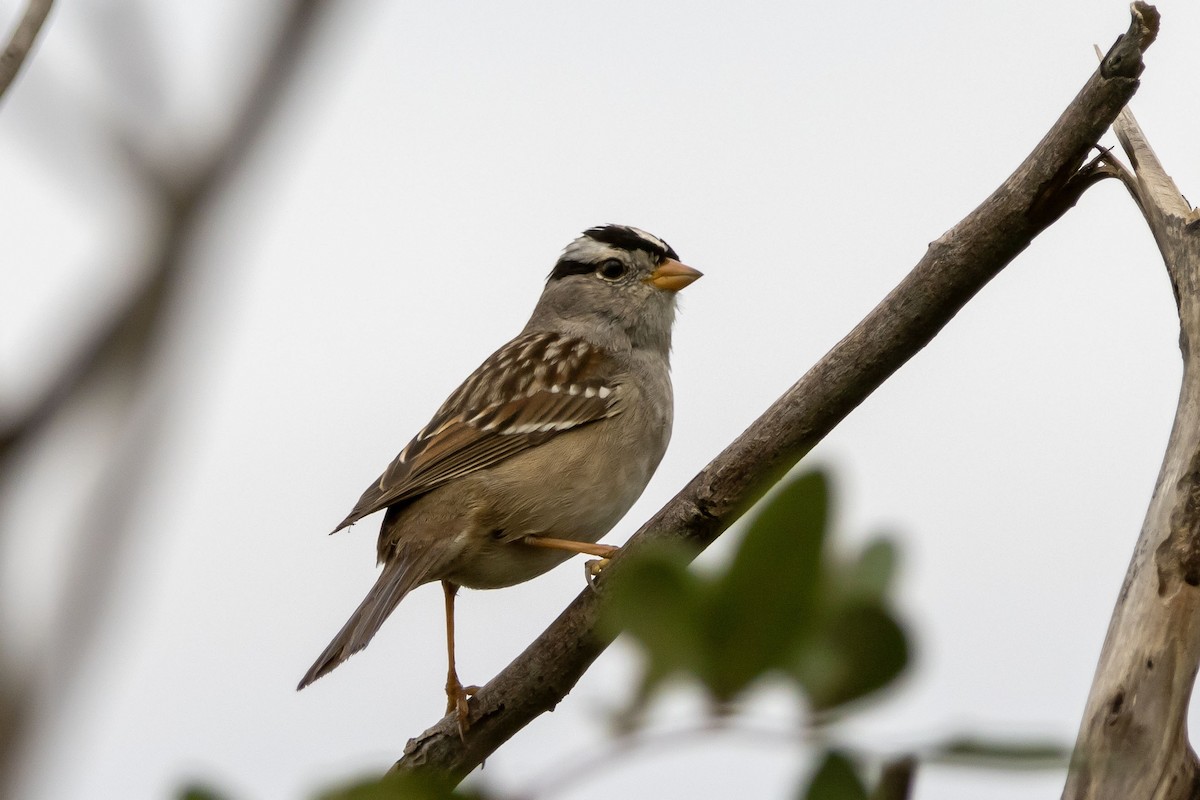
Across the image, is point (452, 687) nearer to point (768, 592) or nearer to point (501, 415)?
point (501, 415)

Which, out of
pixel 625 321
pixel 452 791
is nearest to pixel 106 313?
pixel 452 791

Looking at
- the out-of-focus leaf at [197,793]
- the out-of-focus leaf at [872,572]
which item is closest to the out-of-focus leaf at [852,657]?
the out-of-focus leaf at [872,572]

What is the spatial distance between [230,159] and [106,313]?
0.57ft

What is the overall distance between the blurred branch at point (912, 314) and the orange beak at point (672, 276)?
9.49ft

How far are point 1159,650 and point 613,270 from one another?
419cm

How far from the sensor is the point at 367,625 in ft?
14.8

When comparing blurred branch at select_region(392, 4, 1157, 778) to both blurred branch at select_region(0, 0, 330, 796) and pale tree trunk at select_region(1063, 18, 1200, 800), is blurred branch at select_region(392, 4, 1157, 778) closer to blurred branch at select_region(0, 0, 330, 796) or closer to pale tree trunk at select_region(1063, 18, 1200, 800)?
pale tree trunk at select_region(1063, 18, 1200, 800)

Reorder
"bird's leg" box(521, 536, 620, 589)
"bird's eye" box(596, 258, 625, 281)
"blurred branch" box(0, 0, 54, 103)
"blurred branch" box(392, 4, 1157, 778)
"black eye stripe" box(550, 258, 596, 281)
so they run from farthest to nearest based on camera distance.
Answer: "black eye stripe" box(550, 258, 596, 281), "bird's eye" box(596, 258, 625, 281), "bird's leg" box(521, 536, 620, 589), "blurred branch" box(392, 4, 1157, 778), "blurred branch" box(0, 0, 54, 103)

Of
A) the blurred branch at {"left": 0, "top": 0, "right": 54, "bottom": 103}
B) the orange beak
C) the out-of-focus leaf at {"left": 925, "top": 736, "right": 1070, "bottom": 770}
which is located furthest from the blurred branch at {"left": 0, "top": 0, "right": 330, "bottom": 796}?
the orange beak

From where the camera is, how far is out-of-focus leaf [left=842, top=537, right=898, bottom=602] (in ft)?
3.69

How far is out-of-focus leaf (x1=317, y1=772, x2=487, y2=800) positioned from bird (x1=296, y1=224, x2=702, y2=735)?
3234mm

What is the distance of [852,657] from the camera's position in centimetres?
109

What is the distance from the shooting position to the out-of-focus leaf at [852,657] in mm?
1080

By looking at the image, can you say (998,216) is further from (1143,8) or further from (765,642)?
(765,642)
